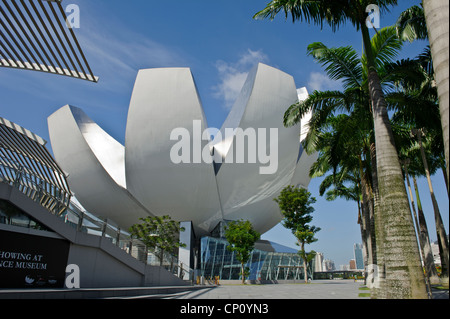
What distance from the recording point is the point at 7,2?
664 centimetres

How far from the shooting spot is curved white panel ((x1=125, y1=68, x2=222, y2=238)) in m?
27.6

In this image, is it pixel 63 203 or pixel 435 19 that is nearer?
pixel 435 19

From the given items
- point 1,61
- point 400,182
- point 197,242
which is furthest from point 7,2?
point 197,242

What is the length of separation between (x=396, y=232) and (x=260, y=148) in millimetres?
27225

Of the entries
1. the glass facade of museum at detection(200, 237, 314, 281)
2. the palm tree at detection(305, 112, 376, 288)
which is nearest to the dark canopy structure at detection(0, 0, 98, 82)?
the palm tree at detection(305, 112, 376, 288)

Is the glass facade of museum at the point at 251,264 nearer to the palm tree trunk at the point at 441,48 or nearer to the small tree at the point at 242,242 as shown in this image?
the small tree at the point at 242,242

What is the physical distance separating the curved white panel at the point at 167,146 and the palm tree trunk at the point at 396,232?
2345 cm

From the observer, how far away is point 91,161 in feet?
105

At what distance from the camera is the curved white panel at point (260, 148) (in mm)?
29625

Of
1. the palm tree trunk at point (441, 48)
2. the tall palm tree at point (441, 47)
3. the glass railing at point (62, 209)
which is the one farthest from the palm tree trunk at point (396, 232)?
the glass railing at point (62, 209)

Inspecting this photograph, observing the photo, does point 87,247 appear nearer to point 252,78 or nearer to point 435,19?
point 435,19

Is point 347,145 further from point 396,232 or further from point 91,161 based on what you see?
point 91,161

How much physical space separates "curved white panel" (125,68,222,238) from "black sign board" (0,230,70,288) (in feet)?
64.0
